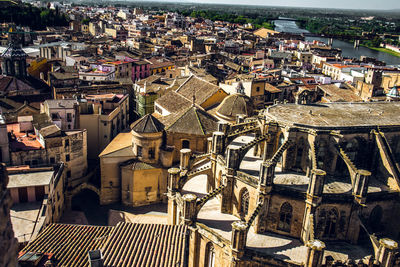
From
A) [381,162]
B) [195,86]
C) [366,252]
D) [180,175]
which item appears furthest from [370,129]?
[195,86]

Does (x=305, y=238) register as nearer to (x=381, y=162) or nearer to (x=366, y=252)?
(x=366, y=252)

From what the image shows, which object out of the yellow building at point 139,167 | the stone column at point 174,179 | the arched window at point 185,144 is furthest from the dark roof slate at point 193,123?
the stone column at point 174,179

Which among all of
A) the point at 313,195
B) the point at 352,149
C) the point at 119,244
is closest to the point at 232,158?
the point at 313,195

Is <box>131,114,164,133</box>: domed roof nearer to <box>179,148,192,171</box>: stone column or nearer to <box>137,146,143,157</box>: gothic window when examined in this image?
<box>137,146,143,157</box>: gothic window

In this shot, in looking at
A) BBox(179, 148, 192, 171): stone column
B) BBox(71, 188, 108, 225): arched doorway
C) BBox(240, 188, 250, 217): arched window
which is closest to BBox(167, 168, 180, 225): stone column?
BBox(179, 148, 192, 171): stone column

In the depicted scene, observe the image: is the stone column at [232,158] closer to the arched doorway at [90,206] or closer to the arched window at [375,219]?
the arched window at [375,219]

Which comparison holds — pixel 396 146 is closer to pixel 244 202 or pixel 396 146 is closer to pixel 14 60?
pixel 244 202
